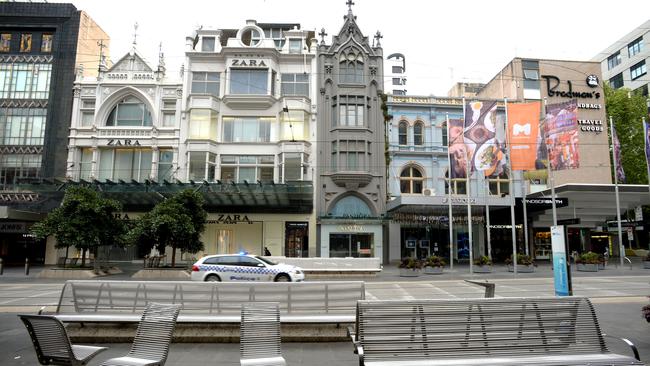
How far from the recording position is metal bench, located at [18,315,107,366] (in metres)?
5.46

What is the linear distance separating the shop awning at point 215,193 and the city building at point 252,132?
0.60 feet

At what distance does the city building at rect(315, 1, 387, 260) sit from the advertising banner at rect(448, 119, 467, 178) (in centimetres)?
892

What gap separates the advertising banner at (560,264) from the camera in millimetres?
10984

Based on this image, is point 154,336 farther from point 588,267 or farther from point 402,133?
point 402,133

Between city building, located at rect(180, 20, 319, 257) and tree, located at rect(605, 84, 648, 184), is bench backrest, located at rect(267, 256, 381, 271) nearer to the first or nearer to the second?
city building, located at rect(180, 20, 319, 257)

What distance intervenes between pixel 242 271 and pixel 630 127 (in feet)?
151

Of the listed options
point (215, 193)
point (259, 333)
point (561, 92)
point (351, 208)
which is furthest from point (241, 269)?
point (561, 92)

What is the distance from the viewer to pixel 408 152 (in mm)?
38656

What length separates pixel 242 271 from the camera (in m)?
20.3

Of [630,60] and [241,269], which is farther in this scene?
[630,60]

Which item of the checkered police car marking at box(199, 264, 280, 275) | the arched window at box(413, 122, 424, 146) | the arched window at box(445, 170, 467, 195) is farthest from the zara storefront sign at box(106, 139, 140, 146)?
the arched window at box(445, 170, 467, 195)

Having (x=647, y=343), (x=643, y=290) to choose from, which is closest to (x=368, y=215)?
(x=643, y=290)

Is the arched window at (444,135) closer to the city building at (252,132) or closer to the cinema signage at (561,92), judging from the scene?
the city building at (252,132)

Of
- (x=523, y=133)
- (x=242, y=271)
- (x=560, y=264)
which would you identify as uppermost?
(x=523, y=133)
